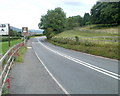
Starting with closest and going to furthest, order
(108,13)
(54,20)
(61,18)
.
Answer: (54,20) → (108,13) → (61,18)

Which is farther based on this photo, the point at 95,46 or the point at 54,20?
the point at 54,20

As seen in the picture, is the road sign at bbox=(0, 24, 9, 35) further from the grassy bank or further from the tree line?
the tree line

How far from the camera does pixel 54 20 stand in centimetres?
9488

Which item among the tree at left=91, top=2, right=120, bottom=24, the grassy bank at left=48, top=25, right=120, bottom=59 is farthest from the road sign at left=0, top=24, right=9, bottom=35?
the tree at left=91, top=2, right=120, bottom=24

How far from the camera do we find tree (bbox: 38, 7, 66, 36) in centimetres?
9488

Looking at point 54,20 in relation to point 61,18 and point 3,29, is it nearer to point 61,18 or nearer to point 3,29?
point 61,18

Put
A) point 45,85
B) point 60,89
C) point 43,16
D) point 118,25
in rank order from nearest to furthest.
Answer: point 60,89, point 45,85, point 118,25, point 43,16

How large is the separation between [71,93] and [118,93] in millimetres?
1607

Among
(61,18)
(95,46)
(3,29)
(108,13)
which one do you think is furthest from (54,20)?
(3,29)

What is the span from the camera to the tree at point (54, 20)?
9488 cm

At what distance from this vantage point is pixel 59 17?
97.3 metres

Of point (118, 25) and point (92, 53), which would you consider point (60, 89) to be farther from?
point (118, 25)

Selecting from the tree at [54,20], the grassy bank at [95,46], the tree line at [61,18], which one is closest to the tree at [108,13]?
the tree line at [61,18]

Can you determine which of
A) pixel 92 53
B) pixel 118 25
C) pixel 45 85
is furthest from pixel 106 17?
pixel 45 85
